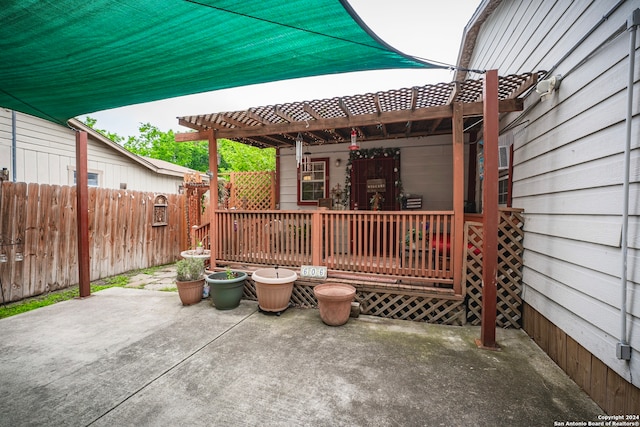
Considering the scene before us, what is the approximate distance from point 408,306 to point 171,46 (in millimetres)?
4302

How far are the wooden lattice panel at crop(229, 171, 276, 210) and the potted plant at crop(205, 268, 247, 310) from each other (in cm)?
335

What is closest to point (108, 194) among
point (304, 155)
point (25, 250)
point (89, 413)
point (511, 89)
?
point (25, 250)

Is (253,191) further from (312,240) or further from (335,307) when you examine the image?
(335,307)

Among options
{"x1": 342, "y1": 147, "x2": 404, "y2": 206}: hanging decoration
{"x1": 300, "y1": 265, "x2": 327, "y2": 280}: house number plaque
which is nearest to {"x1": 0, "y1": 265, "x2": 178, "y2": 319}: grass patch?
{"x1": 300, "y1": 265, "x2": 327, "y2": 280}: house number plaque

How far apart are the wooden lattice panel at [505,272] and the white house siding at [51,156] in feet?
33.6

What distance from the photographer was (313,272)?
14.7ft

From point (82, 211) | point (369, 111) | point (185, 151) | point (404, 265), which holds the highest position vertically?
point (185, 151)

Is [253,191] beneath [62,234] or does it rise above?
above

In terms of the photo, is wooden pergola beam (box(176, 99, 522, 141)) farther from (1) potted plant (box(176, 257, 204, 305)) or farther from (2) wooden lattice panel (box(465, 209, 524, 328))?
(1) potted plant (box(176, 257, 204, 305))

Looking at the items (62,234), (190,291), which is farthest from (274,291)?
(62,234)

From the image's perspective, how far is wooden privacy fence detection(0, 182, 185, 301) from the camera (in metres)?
4.59

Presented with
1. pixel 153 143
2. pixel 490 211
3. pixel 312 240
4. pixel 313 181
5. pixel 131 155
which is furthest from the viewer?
pixel 153 143

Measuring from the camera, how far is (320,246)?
4.62 metres

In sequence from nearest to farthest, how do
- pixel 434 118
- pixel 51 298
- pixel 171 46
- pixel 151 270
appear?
→ pixel 171 46, pixel 434 118, pixel 51 298, pixel 151 270
